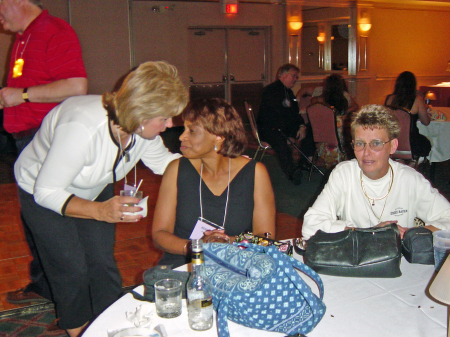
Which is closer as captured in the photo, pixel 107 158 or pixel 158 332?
pixel 158 332

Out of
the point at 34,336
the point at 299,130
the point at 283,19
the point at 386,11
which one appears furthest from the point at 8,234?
the point at 386,11

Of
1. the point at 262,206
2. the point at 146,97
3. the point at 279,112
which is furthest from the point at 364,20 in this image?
the point at 146,97

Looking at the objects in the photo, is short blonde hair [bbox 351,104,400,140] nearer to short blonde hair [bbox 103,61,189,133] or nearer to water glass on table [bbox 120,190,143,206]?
short blonde hair [bbox 103,61,189,133]

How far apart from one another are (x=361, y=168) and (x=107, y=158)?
1110 millimetres

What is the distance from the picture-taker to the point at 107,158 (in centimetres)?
187

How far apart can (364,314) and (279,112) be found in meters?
4.94

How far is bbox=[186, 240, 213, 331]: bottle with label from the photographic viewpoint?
124 centimetres

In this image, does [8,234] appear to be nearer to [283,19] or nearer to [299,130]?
[299,130]

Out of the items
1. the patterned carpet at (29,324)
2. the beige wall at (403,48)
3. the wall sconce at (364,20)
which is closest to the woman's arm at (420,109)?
the patterned carpet at (29,324)

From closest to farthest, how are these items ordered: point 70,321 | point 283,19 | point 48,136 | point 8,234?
point 48,136, point 70,321, point 8,234, point 283,19

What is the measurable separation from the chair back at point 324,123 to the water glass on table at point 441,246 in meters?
4.02

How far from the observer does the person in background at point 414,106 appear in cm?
533

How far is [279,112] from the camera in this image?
611cm

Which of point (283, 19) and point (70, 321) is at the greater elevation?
point (283, 19)
